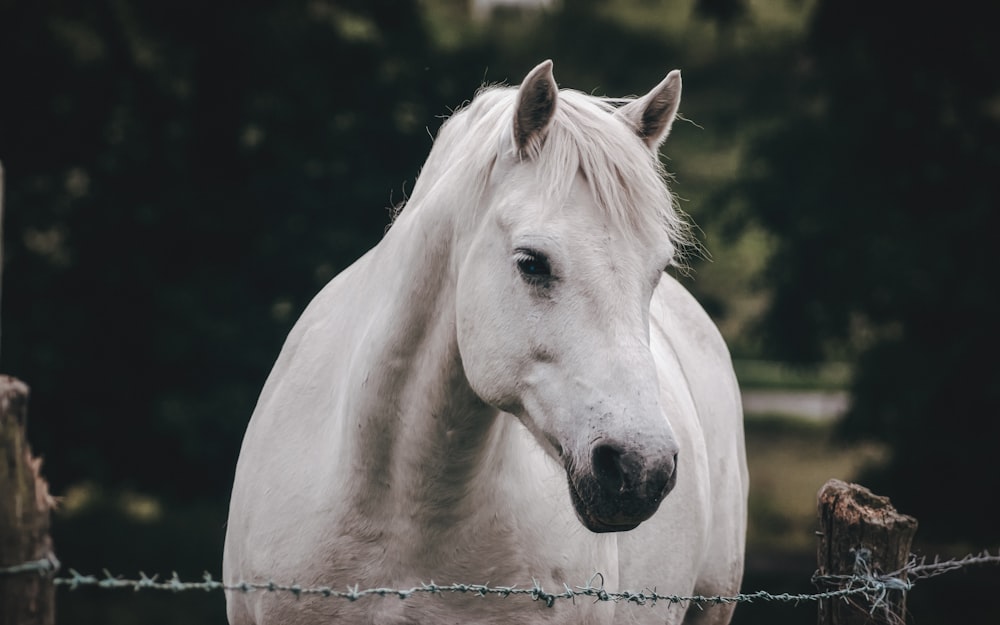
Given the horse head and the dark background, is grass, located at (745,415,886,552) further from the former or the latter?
the horse head

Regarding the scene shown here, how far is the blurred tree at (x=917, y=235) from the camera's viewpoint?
36.7 ft

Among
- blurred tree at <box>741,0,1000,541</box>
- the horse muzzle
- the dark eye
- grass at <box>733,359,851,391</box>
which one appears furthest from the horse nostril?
grass at <box>733,359,851,391</box>

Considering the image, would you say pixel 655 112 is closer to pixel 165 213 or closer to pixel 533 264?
pixel 533 264

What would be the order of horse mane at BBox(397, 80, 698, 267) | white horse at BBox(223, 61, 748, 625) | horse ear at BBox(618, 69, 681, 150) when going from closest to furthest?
white horse at BBox(223, 61, 748, 625), horse mane at BBox(397, 80, 698, 267), horse ear at BBox(618, 69, 681, 150)

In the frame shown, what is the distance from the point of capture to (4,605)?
222 centimetres

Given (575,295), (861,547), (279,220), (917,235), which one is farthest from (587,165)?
(917,235)

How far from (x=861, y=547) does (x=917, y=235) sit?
875 centimetres

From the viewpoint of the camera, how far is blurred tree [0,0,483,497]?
10.1 metres

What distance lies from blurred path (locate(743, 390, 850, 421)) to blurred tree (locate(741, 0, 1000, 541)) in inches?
418

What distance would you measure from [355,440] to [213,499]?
7.80m

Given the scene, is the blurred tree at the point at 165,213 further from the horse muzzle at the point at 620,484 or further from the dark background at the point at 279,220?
the horse muzzle at the point at 620,484

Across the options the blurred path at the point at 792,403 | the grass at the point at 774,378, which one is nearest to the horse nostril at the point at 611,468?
the blurred path at the point at 792,403

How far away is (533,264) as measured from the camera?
2.83m

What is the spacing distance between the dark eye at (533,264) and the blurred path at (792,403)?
20.3 m
